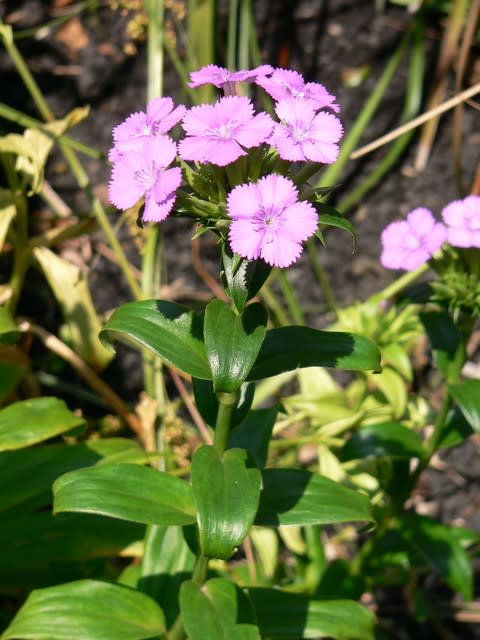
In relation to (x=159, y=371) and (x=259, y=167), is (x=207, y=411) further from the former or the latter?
(x=159, y=371)

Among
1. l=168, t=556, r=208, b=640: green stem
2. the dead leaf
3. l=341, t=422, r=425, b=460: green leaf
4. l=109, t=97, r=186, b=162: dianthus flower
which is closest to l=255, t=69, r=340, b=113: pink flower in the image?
l=109, t=97, r=186, b=162: dianthus flower

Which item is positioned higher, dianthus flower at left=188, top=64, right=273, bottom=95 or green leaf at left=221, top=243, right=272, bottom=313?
dianthus flower at left=188, top=64, right=273, bottom=95

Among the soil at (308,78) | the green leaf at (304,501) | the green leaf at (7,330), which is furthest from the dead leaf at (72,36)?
the green leaf at (304,501)

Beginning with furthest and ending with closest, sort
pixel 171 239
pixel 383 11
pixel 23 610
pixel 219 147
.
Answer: pixel 383 11 → pixel 171 239 → pixel 23 610 → pixel 219 147

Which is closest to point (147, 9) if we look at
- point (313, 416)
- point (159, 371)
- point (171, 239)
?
point (171, 239)

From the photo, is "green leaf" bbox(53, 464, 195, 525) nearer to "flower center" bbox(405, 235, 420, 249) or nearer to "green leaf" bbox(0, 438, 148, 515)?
"green leaf" bbox(0, 438, 148, 515)

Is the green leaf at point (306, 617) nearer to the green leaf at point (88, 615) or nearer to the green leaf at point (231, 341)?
the green leaf at point (88, 615)
